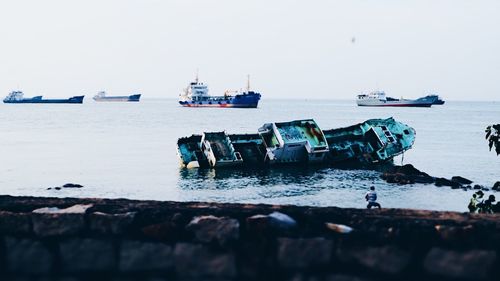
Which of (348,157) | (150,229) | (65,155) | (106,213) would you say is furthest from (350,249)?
(65,155)

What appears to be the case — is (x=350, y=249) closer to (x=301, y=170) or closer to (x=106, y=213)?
(x=106, y=213)

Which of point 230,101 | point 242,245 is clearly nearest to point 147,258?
point 242,245

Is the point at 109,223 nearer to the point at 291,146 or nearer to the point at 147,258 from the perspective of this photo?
the point at 147,258

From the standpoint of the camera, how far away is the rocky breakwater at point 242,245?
168 inches

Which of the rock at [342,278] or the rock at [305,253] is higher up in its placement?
the rock at [305,253]

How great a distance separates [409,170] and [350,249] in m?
33.5

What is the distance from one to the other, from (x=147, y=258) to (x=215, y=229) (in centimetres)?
54

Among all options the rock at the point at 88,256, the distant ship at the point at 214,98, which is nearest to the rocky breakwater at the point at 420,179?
the rock at the point at 88,256

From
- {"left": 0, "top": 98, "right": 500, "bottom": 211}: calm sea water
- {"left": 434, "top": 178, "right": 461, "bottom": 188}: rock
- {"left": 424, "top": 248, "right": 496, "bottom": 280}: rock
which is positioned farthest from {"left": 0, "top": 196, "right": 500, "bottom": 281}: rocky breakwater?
{"left": 434, "top": 178, "right": 461, "bottom": 188}: rock

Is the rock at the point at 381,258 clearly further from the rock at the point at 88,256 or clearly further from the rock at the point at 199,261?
the rock at the point at 88,256

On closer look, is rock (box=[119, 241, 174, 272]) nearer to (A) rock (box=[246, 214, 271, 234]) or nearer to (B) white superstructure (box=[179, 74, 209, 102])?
(A) rock (box=[246, 214, 271, 234])

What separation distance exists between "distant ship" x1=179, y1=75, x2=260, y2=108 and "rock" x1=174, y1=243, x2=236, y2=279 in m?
139

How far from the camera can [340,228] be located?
446 cm

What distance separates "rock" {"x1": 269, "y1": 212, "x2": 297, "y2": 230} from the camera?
4.55 meters
